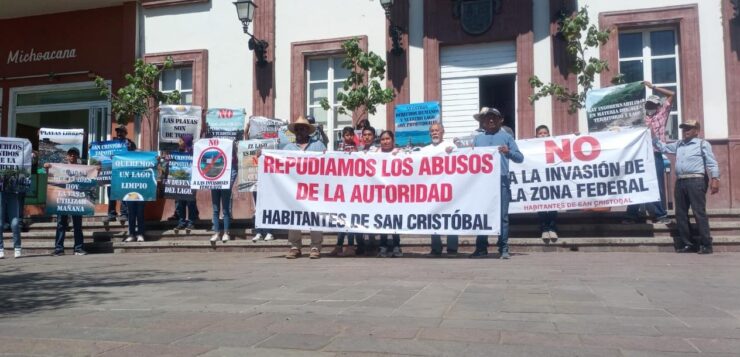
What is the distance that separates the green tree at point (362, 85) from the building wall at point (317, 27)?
1.27m

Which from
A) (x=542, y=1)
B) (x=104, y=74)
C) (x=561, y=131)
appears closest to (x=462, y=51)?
(x=542, y=1)

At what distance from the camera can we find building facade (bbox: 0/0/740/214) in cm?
1291

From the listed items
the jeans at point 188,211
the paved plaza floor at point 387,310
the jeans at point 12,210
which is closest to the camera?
the paved plaza floor at point 387,310

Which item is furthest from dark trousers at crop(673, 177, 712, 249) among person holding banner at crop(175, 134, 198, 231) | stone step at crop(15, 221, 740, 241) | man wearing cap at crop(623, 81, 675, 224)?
person holding banner at crop(175, 134, 198, 231)

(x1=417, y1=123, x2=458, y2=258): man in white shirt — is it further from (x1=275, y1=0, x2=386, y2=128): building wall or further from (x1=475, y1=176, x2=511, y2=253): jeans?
(x1=275, y1=0, x2=386, y2=128): building wall

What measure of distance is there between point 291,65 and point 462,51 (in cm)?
401

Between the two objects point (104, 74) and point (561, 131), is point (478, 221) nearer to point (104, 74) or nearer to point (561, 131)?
point (561, 131)

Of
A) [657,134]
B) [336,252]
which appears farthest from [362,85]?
[657,134]

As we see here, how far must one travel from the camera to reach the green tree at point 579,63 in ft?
40.0

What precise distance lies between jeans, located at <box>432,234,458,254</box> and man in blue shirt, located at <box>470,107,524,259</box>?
0.56 metres

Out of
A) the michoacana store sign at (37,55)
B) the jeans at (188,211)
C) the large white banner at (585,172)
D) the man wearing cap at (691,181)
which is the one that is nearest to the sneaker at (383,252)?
the large white banner at (585,172)

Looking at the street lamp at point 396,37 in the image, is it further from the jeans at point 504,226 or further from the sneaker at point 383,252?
the jeans at point 504,226

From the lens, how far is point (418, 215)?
9133 mm

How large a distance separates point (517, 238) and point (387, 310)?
19.6ft
